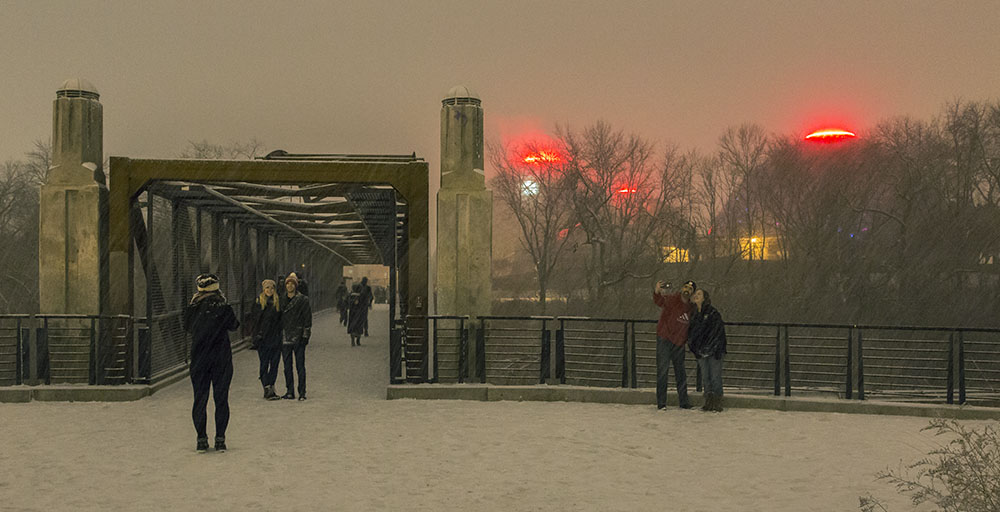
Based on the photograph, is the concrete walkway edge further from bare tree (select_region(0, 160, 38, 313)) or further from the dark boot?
bare tree (select_region(0, 160, 38, 313))

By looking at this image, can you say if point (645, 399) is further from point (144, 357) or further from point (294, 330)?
point (144, 357)

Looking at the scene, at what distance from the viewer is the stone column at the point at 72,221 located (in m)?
12.5

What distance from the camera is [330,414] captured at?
36.0ft

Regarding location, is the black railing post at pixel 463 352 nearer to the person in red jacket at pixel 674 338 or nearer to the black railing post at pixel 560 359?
the black railing post at pixel 560 359

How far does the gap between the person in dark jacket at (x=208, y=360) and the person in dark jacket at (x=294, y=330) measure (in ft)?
11.2

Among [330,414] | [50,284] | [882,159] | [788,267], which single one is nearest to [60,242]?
[50,284]

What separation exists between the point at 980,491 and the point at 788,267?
44125 millimetres

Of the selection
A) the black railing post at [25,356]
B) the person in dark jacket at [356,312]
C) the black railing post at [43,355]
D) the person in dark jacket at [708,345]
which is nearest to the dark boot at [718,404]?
the person in dark jacket at [708,345]

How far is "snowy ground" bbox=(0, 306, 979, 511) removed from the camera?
676cm

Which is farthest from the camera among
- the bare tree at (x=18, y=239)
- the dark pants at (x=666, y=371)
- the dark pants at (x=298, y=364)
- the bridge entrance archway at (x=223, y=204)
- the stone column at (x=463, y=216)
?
the bare tree at (x=18, y=239)

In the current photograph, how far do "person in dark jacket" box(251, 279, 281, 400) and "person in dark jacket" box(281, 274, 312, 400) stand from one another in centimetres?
14

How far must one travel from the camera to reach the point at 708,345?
1123 centimetres

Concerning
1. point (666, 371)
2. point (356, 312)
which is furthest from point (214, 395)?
point (356, 312)

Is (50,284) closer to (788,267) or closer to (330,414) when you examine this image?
(330,414)
